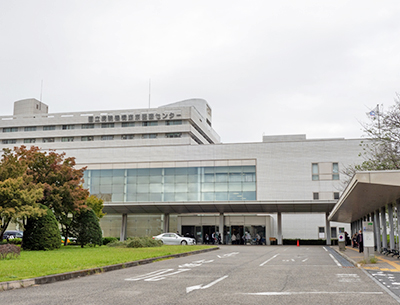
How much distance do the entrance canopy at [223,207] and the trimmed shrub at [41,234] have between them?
20.8 m

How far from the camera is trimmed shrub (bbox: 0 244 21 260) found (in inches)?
732

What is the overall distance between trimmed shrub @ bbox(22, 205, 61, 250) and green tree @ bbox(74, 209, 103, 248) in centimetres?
489

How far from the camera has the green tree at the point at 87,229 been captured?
110 feet

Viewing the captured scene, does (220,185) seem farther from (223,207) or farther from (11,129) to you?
(11,129)

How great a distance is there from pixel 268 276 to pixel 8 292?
24.9 ft

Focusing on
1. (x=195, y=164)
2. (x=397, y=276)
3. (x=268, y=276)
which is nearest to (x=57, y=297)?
(x=268, y=276)

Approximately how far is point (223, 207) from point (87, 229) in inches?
754

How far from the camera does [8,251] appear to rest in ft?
62.1

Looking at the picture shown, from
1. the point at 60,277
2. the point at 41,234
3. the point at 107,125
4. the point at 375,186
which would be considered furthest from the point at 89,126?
the point at 60,277

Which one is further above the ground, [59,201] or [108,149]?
[108,149]

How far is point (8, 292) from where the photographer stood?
1033cm

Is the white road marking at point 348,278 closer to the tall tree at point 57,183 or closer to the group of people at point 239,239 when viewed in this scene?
the tall tree at point 57,183

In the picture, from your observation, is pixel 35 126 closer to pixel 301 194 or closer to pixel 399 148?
pixel 301 194

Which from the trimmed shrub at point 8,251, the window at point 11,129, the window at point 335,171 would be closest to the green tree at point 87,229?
the trimmed shrub at point 8,251
